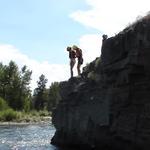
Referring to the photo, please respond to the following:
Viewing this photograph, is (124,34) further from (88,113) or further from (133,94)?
(88,113)

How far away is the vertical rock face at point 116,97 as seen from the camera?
21.2m

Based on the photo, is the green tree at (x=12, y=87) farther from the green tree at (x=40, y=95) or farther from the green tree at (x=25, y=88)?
the green tree at (x=40, y=95)

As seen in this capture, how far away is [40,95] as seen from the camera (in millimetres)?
155000

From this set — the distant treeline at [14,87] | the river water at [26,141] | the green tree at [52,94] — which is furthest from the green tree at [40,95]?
the river water at [26,141]

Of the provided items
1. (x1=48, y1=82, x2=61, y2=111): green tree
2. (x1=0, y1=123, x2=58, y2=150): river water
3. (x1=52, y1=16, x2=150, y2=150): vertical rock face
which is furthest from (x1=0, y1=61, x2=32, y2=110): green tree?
(x1=52, y1=16, x2=150, y2=150): vertical rock face

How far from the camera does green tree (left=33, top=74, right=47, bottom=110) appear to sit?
150250 mm

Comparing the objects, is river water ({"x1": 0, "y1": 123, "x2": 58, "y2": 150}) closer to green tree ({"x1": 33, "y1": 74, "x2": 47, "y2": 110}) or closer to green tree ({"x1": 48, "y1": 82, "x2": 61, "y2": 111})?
green tree ({"x1": 33, "y1": 74, "x2": 47, "y2": 110})

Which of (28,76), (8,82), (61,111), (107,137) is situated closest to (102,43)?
(107,137)

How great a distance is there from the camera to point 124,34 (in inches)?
896

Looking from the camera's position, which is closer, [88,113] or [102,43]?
[102,43]

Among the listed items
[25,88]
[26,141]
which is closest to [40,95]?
[25,88]

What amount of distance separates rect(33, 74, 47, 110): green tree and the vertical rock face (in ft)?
387

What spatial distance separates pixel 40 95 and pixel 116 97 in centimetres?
13190

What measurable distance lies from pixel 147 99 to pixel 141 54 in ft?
5.93
